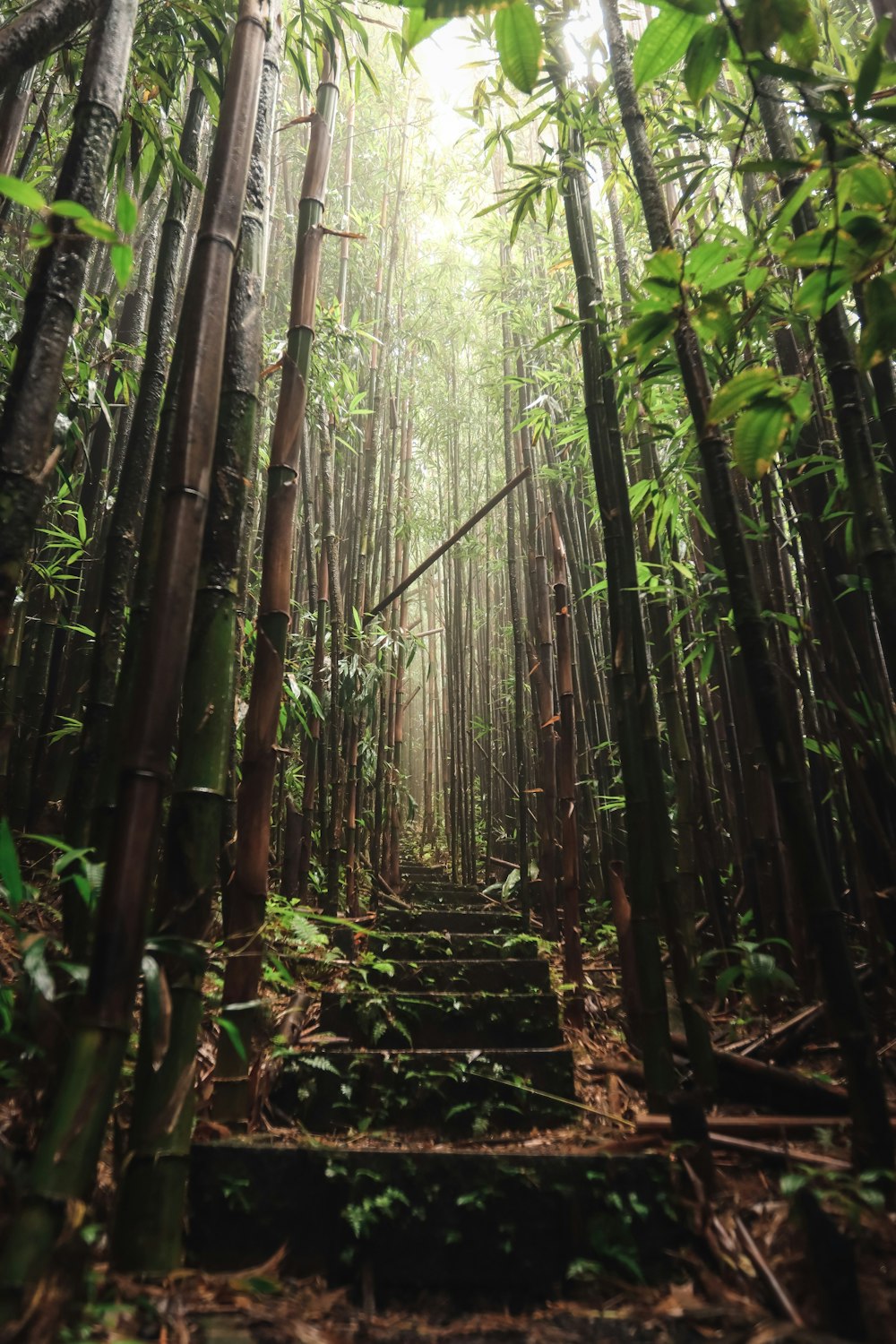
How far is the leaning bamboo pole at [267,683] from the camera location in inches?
54.0

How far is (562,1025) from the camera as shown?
2.33 metres

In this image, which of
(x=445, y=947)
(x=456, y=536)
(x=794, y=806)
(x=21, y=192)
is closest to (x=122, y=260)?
(x=21, y=192)

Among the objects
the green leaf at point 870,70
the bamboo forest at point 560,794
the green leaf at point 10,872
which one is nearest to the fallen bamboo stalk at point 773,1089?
the bamboo forest at point 560,794

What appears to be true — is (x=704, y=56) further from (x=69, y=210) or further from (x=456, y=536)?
(x=456, y=536)

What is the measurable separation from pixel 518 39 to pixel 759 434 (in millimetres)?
573

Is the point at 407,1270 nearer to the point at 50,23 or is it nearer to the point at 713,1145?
the point at 713,1145

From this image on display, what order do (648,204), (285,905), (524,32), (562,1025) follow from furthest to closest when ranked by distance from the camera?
(285,905) → (562,1025) → (648,204) → (524,32)

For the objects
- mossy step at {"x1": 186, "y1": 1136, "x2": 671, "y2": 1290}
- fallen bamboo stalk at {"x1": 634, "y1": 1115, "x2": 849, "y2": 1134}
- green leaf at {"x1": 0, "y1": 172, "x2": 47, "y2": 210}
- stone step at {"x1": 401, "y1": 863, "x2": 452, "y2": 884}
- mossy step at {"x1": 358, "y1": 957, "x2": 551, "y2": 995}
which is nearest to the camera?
green leaf at {"x1": 0, "y1": 172, "x2": 47, "y2": 210}

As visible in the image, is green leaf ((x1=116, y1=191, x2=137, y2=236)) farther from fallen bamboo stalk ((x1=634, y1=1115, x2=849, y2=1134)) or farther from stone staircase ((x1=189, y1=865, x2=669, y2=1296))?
fallen bamboo stalk ((x1=634, y1=1115, x2=849, y2=1134))

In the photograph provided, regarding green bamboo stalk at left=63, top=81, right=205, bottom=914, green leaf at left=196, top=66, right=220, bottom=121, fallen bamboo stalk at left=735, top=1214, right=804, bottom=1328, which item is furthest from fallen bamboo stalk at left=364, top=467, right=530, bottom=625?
fallen bamboo stalk at left=735, top=1214, right=804, bottom=1328

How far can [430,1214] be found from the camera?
3.98 ft

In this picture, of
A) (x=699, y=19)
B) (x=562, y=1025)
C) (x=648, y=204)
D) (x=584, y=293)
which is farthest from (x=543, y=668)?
(x=699, y=19)

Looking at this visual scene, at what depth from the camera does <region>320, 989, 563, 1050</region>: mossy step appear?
2133 mm

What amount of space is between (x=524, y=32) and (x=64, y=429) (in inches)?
50.0
